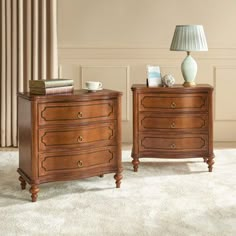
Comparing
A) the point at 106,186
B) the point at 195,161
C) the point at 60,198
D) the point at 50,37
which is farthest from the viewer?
the point at 50,37

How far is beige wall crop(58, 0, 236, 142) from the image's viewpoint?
691 centimetres

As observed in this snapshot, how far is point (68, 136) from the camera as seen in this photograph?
4348 millimetres

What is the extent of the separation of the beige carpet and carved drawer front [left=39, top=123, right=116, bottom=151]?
451mm

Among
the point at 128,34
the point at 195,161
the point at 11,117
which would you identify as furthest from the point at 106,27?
the point at 195,161

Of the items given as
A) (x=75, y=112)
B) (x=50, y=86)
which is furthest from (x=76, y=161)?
(x=50, y=86)

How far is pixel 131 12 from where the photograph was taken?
6914 mm

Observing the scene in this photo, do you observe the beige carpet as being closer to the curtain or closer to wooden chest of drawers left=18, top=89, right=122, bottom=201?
wooden chest of drawers left=18, top=89, right=122, bottom=201

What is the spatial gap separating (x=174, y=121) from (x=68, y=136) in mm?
1428

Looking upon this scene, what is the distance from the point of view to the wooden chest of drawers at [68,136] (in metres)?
4.22

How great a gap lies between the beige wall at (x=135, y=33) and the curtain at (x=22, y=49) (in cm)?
25

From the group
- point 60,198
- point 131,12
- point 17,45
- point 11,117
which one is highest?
point 131,12

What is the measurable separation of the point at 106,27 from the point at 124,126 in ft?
4.71

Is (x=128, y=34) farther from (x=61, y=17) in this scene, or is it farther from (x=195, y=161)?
(x=195, y=161)

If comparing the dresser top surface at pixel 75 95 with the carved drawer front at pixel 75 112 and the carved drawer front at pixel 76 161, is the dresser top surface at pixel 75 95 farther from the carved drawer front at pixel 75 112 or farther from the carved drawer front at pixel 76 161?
the carved drawer front at pixel 76 161
